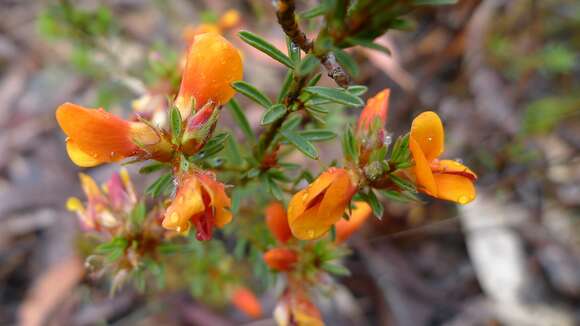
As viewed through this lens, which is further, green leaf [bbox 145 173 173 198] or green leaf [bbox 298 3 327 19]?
green leaf [bbox 145 173 173 198]

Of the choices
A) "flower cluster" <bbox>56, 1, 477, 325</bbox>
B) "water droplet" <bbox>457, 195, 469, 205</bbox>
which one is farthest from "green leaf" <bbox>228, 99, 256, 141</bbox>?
"water droplet" <bbox>457, 195, 469, 205</bbox>

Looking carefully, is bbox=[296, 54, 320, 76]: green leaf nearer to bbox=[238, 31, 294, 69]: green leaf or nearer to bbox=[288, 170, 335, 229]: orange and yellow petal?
bbox=[238, 31, 294, 69]: green leaf

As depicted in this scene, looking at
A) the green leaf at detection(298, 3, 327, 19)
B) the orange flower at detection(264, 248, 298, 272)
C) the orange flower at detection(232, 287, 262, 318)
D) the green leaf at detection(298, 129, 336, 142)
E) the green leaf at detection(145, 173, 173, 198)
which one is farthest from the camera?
the orange flower at detection(232, 287, 262, 318)

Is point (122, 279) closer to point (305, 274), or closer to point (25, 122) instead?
point (305, 274)

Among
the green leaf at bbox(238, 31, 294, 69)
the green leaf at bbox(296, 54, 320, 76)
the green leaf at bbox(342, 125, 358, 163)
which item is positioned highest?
the green leaf at bbox(296, 54, 320, 76)

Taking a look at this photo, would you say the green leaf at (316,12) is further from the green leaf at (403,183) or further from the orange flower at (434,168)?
the green leaf at (403,183)
